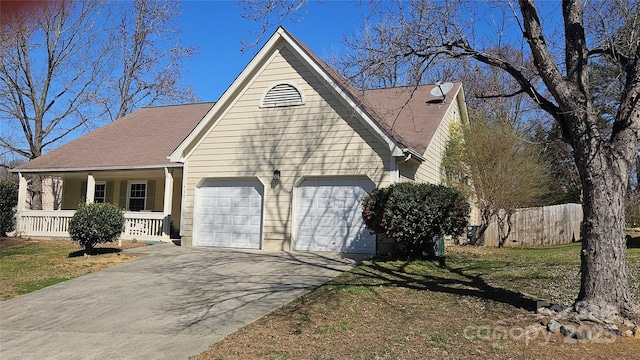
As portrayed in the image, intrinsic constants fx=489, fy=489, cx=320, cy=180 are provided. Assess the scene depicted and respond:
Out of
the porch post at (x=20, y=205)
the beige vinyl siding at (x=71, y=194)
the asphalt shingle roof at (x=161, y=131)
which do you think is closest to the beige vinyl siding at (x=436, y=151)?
the asphalt shingle roof at (x=161, y=131)

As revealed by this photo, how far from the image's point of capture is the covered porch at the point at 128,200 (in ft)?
58.1

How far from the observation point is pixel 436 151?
689 inches

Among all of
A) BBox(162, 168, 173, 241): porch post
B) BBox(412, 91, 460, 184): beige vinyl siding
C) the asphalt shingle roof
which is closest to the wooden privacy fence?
BBox(412, 91, 460, 184): beige vinyl siding

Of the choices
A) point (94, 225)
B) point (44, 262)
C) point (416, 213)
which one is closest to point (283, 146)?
point (416, 213)

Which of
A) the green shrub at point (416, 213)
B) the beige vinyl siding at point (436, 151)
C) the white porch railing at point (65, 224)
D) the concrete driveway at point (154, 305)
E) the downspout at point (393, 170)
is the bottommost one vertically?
the concrete driveway at point (154, 305)

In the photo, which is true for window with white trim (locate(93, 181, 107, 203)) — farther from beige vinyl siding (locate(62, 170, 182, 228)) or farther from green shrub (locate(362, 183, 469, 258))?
green shrub (locate(362, 183, 469, 258))

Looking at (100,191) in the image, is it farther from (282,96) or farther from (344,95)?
(344,95)

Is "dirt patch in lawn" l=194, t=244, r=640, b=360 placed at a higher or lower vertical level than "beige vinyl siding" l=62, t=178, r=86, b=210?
lower

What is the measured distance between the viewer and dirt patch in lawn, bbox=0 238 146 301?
11.1 meters

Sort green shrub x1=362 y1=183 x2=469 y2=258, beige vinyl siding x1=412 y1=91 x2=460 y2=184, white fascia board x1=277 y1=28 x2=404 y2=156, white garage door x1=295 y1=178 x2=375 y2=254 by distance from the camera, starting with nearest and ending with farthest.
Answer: green shrub x1=362 y1=183 x2=469 y2=258
white fascia board x1=277 y1=28 x2=404 y2=156
white garage door x1=295 y1=178 x2=375 y2=254
beige vinyl siding x1=412 y1=91 x2=460 y2=184

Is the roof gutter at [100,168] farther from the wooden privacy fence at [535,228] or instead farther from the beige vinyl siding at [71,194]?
the wooden privacy fence at [535,228]

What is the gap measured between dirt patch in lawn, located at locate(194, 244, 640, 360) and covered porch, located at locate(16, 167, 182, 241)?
9.90m

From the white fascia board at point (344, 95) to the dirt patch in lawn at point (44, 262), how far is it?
24.3ft

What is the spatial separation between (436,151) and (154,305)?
462 inches
